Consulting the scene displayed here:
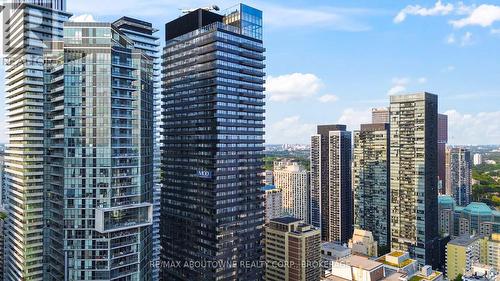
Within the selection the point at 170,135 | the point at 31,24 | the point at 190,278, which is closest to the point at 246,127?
the point at 170,135

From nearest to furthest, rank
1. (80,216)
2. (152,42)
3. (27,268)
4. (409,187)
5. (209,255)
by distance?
1. (80,216)
2. (27,268)
3. (209,255)
4. (152,42)
5. (409,187)

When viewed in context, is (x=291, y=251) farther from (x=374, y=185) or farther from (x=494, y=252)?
(x=494, y=252)

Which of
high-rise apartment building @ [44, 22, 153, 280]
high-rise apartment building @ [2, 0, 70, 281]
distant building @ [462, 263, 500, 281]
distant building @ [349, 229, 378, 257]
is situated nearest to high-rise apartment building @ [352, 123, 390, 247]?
distant building @ [349, 229, 378, 257]

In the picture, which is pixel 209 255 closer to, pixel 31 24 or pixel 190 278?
pixel 190 278

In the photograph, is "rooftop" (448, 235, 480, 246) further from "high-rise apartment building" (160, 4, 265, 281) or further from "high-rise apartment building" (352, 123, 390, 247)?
"high-rise apartment building" (160, 4, 265, 281)

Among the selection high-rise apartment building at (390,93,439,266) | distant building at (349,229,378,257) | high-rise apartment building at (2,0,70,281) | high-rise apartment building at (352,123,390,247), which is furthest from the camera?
high-rise apartment building at (352,123,390,247)

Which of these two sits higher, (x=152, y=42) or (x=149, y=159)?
(x=152, y=42)

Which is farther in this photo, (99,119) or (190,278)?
(190,278)

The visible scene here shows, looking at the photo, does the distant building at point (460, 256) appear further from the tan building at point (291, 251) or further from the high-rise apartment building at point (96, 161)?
the high-rise apartment building at point (96, 161)

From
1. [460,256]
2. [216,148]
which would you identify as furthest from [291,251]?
[460,256]
